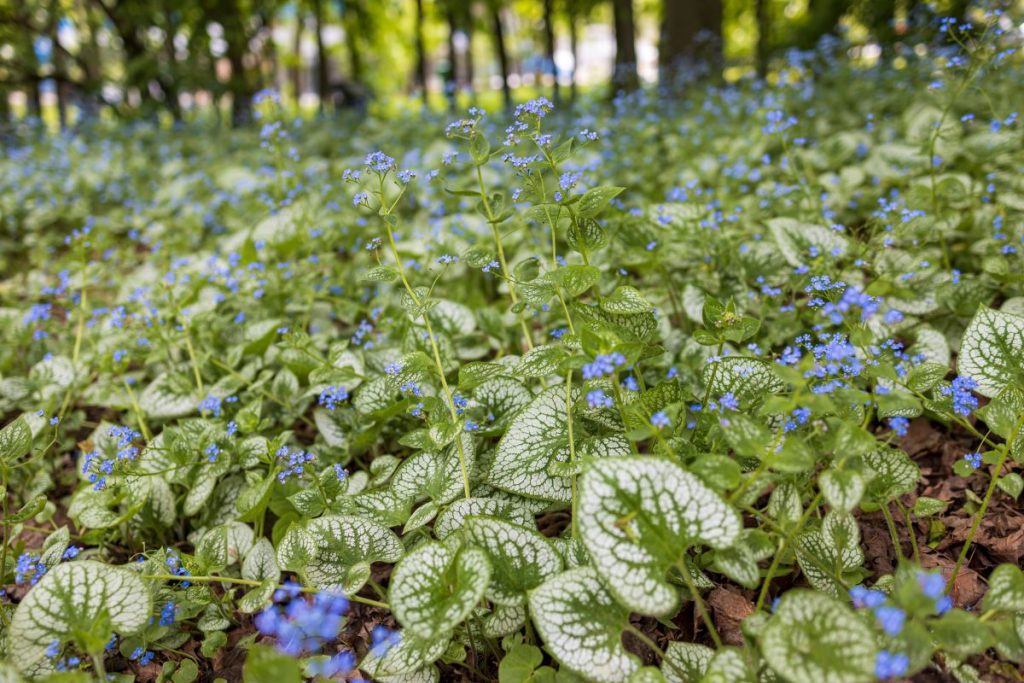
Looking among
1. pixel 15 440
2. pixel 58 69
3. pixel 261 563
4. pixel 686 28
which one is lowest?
pixel 261 563

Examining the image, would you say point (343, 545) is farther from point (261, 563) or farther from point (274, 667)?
point (274, 667)

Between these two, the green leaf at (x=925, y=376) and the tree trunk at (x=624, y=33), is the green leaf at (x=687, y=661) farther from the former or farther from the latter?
the tree trunk at (x=624, y=33)

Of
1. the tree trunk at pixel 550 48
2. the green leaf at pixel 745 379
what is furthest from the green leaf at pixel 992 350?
the tree trunk at pixel 550 48

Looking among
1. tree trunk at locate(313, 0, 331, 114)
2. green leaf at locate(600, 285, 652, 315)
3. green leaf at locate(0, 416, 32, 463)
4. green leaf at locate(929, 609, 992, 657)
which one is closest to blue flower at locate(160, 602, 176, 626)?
green leaf at locate(0, 416, 32, 463)

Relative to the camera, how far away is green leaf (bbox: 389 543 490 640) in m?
1.53

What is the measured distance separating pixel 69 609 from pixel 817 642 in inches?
71.7

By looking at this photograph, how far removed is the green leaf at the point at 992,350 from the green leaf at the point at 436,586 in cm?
165

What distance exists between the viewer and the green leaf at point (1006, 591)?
143 centimetres

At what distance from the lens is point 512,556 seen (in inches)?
68.5

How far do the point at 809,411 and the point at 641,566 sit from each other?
1.78 ft

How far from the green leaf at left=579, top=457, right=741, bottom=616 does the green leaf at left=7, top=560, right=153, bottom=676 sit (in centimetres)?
121

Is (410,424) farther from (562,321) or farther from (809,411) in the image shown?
(809,411)

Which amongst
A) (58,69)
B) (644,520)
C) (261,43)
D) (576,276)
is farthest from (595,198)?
(58,69)

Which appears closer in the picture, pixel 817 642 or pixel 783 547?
pixel 817 642
